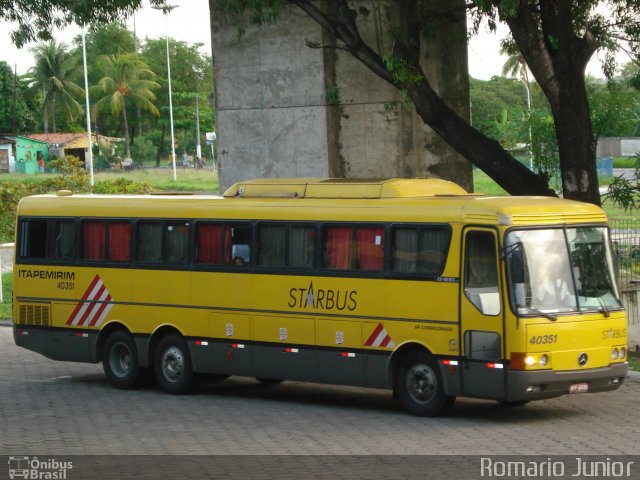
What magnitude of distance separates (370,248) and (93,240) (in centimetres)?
557

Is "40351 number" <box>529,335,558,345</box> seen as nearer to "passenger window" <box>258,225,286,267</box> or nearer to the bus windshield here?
the bus windshield

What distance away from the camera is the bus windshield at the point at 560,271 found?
48.3 ft

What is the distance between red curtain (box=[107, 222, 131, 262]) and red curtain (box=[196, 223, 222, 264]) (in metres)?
1.48

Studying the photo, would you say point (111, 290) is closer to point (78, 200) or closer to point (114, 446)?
point (78, 200)

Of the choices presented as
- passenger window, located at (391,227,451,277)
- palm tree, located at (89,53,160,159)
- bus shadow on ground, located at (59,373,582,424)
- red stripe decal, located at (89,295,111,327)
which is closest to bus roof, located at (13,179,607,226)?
passenger window, located at (391,227,451,277)

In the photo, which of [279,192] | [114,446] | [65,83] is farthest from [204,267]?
[65,83]

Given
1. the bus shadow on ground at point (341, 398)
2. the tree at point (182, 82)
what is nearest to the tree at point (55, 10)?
the bus shadow on ground at point (341, 398)

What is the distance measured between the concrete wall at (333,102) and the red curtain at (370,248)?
876 cm

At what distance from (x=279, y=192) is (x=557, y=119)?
18.1 ft

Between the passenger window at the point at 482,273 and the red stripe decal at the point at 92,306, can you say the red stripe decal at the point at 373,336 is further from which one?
the red stripe decal at the point at 92,306

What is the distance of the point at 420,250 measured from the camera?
1586 cm

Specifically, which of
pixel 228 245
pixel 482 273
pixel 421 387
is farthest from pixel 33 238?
pixel 482 273

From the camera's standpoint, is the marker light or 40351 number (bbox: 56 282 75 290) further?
40351 number (bbox: 56 282 75 290)

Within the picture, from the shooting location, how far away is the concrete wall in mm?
25188
